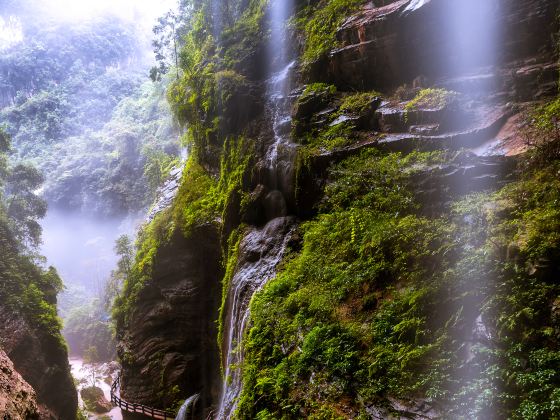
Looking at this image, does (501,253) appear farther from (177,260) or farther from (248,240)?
(177,260)

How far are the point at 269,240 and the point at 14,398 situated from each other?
252 inches

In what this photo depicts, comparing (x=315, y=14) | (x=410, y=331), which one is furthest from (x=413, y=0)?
(x=410, y=331)

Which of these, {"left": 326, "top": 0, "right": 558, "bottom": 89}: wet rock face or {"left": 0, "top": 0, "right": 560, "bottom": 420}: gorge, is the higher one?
{"left": 326, "top": 0, "right": 558, "bottom": 89}: wet rock face

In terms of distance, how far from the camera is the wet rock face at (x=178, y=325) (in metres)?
13.1

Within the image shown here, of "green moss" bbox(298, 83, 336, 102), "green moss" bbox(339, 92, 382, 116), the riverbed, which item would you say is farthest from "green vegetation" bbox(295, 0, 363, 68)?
the riverbed

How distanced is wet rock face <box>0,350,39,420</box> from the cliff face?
409 centimetres

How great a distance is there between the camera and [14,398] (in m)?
8.02

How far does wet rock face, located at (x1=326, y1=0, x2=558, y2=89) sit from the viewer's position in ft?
25.9

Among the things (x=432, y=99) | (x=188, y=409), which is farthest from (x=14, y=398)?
(x=432, y=99)

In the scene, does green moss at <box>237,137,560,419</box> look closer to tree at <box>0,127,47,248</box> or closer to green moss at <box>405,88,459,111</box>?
green moss at <box>405,88,459,111</box>

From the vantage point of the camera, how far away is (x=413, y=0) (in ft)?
31.6

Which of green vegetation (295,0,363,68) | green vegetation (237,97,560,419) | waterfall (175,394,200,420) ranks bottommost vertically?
waterfall (175,394,200,420)

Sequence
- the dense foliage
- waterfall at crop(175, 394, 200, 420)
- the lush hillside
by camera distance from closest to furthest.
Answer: waterfall at crop(175, 394, 200, 420) < the lush hillside < the dense foliage

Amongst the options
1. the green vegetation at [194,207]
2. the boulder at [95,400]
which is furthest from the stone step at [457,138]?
the boulder at [95,400]
